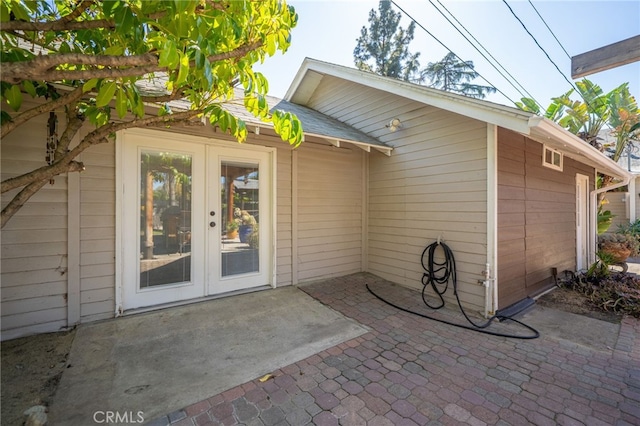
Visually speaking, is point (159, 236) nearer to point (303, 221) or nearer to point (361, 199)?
point (303, 221)

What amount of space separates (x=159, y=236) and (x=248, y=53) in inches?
102

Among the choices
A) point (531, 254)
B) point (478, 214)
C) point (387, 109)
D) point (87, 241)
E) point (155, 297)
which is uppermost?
point (387, 109)

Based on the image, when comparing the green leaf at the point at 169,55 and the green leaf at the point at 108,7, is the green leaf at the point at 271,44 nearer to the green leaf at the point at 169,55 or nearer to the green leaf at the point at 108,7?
the green leaf at the point at 169,55

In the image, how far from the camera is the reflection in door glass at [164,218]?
340 cm

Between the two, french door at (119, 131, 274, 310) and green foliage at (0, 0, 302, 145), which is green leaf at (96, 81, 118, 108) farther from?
french door at (119, 131, 274, 310)

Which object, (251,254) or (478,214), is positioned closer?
(478,214)

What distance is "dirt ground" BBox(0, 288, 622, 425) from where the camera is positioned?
1831 mm

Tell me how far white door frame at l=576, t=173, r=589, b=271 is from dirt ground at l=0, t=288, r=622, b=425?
8.94m

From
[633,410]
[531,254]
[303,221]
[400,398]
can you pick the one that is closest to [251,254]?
[303,221]

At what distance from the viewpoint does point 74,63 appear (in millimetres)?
1411

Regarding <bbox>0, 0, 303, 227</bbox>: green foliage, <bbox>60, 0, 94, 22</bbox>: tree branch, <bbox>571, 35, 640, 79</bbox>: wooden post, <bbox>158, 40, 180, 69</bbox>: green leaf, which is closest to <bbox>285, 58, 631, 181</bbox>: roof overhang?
<bbox>571, 35, 640, 79</bbox>: wooden post

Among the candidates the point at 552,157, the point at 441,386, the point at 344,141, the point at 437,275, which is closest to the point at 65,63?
the point at 441,386

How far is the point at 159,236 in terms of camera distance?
11.4 feet

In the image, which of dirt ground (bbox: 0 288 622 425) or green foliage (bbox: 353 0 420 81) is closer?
dirt ground (bbox: 0 288 622 425)
